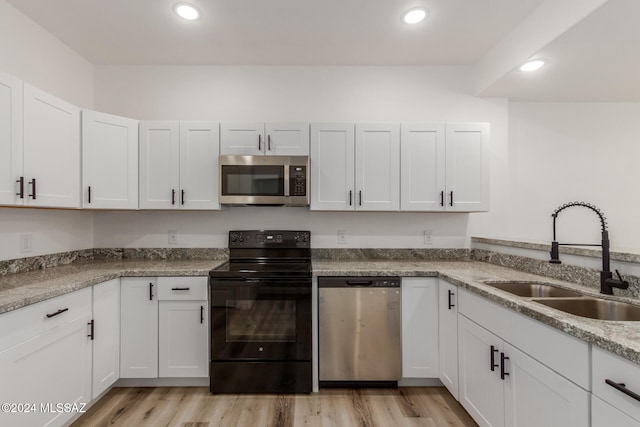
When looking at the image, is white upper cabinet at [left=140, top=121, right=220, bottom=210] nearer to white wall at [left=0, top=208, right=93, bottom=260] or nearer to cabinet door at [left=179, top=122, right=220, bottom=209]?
cabinet door at [left=179, top=122, right=220, bottom=209]

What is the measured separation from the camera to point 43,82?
231cm

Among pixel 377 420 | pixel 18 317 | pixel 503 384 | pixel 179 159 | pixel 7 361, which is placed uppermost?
pixel 179 159

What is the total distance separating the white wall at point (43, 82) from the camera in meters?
2.04

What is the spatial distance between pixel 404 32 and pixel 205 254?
8.13 feet

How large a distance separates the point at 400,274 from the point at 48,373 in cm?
215

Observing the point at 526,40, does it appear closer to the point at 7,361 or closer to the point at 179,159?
the point at 179,159

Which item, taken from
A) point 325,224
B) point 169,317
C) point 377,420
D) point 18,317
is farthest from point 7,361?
point 325,224

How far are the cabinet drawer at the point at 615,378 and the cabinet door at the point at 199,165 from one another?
238cm

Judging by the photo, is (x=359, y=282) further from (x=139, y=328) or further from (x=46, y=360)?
(x=46, y=360)

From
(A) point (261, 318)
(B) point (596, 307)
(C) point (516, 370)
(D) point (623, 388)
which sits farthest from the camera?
(A) point (261, 318)

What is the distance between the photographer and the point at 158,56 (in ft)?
8.78

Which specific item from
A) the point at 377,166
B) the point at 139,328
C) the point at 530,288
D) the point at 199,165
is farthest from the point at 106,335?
the point at 530,288

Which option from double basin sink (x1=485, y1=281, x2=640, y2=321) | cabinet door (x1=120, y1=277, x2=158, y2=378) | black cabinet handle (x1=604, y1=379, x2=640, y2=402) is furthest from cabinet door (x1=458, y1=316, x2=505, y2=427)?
cabinet door (x1=120, y1=277, x2=158, y2=378)

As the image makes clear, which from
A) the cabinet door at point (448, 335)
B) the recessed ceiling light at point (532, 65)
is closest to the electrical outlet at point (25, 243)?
the cabinet door at point (448, 335)
